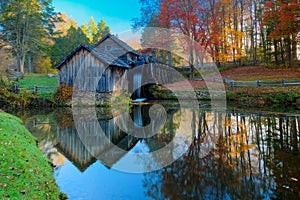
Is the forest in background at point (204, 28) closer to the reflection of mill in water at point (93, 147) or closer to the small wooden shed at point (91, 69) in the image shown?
the small wooden shed at point (91, 69)

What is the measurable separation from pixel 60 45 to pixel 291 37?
33334 mm

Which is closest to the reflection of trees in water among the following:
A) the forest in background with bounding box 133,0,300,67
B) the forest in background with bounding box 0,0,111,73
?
the forest in background with bounding box 133,0,300,67

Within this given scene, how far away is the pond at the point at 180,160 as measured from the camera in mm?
4699

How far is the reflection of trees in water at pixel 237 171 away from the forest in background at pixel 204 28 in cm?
1736

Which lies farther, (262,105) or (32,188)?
(262,105)

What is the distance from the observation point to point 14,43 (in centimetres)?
3092

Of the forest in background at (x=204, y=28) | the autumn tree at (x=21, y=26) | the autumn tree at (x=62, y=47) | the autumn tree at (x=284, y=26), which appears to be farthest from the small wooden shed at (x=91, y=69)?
the autumn tree at (x=62, y=47)

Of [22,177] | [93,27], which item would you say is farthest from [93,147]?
[93,27]

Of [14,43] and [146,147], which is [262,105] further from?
[14,43]

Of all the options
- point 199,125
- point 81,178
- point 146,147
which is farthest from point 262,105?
point 81,178

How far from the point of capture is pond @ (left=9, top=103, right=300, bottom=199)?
4699 mm

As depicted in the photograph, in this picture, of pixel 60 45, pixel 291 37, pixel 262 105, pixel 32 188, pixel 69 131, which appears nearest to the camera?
pixel 32 188

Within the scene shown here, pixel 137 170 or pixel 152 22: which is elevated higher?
pixel 152 22

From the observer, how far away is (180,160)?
6.49m
